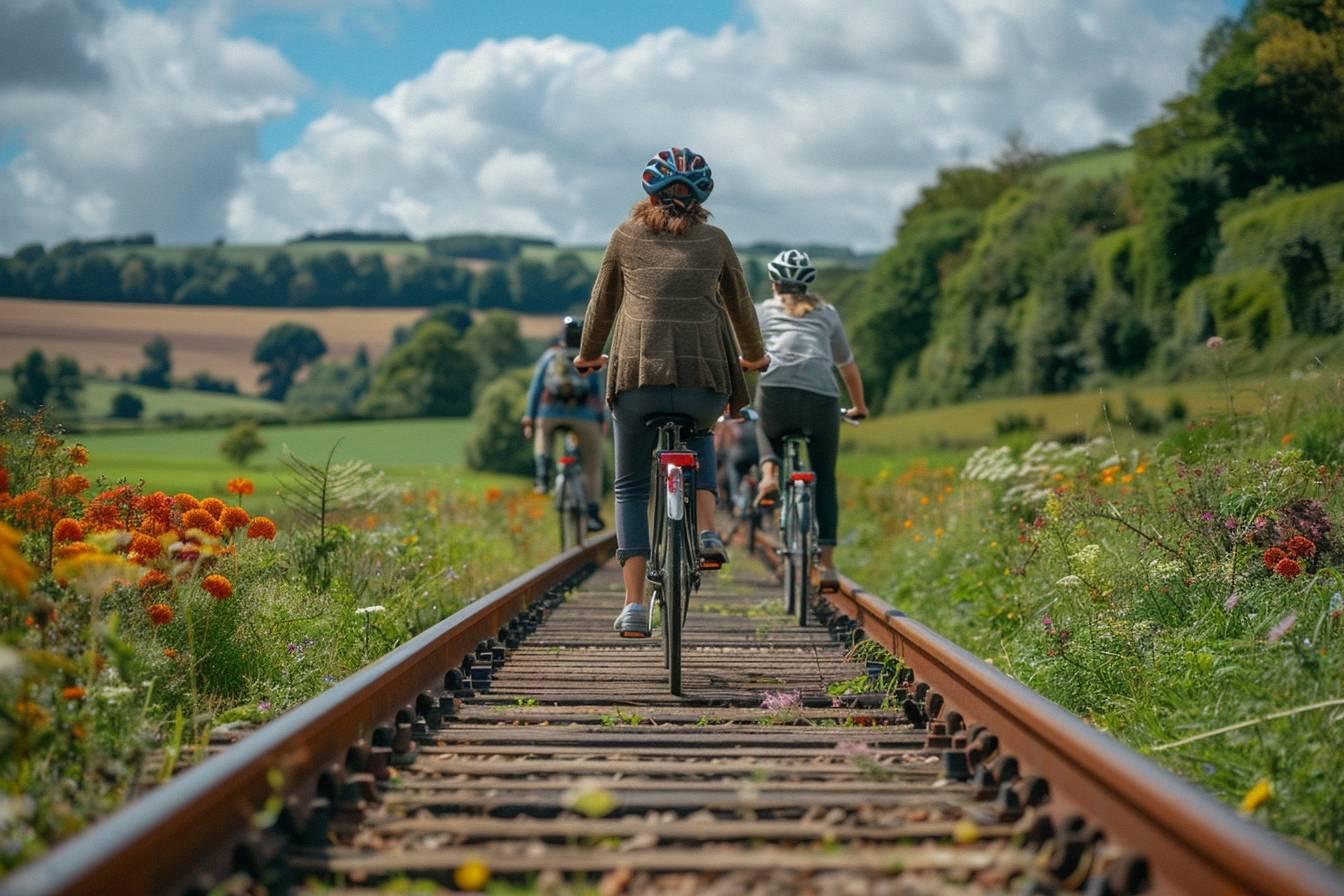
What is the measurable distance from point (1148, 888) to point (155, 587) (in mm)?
3945

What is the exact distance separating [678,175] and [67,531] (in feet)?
9.28

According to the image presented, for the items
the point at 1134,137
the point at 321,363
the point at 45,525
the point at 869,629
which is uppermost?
the point at 1134,137

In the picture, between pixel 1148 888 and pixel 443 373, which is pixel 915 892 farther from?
pixel 443 373

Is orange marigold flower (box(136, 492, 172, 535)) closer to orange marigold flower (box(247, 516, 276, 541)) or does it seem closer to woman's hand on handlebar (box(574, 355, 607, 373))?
orange marigold flower (box(247, 516, 276, 541))

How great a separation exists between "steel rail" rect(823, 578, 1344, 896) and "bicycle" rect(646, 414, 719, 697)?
1319 millimetres

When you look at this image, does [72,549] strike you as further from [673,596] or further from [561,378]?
[561,378]

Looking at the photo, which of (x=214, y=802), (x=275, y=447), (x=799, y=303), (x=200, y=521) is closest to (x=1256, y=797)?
(x=214, y=802)

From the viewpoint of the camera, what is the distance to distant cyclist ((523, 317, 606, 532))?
41.5 ft

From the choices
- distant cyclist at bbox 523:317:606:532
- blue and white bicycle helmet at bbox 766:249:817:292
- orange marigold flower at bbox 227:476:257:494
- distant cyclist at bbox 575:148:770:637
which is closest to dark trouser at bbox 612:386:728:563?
distant cyclist at bbox 575:148:770:637

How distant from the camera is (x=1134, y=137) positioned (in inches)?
3209

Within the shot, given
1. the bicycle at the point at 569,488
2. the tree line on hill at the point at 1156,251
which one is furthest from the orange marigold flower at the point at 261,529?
the tree line on hill at the point at 1156,251

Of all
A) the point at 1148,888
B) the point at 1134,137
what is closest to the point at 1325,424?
the point at 1148,888

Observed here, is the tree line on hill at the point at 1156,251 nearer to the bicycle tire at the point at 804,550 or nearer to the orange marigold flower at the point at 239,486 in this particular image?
the bicycle tire at the point at 804,550

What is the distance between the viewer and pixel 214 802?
124 inches
